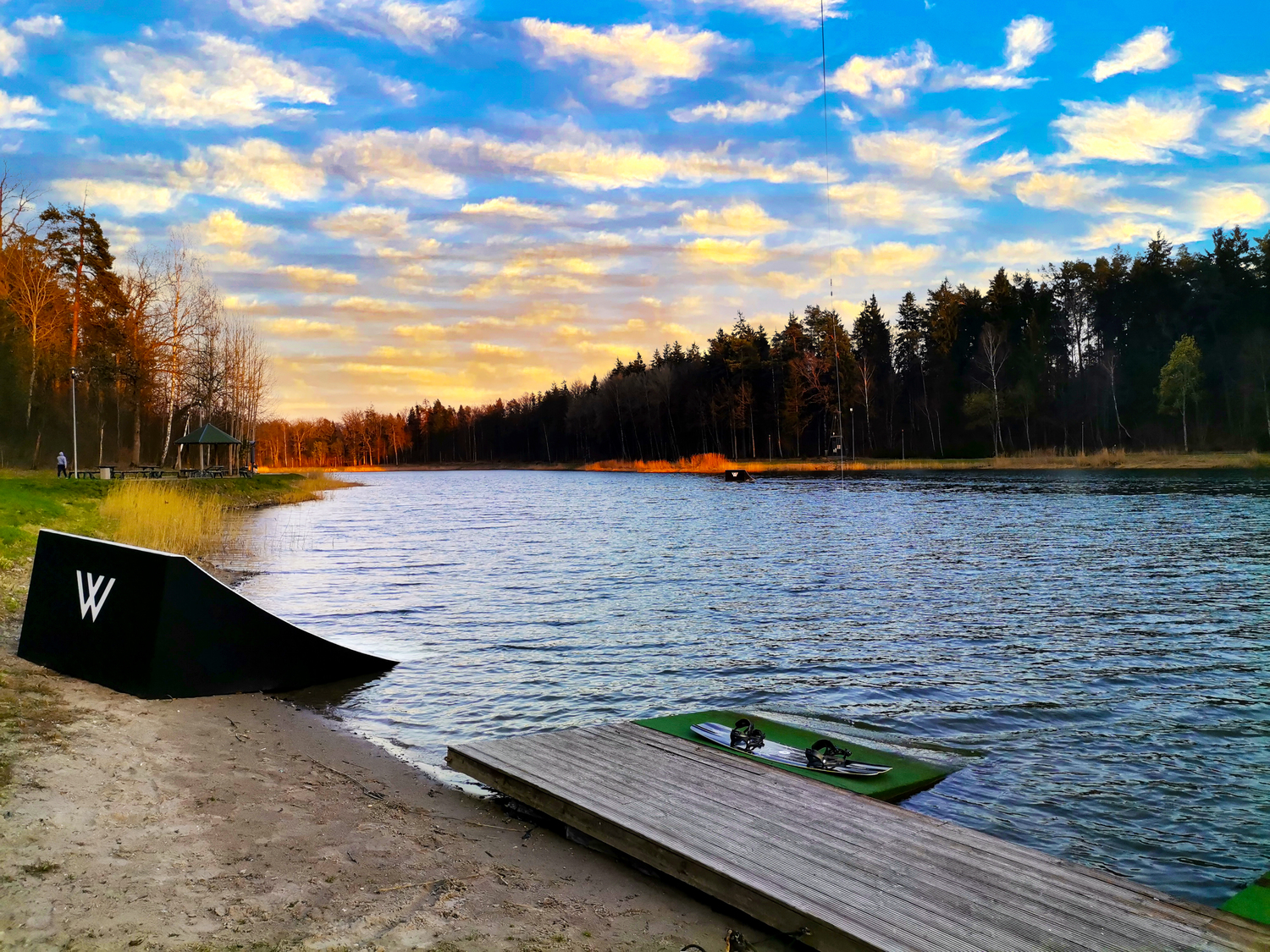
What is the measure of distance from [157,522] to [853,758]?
21.7m

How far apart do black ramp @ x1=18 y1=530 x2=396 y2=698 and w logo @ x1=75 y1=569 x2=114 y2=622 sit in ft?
0.04

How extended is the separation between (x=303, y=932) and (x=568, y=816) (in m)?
1.81

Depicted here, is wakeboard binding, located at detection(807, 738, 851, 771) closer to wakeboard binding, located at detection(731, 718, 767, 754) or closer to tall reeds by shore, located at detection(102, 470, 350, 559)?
wakeboard binding, located at detection(731, 718, 767, 754)

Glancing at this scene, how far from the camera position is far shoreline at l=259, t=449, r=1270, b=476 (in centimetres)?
5853

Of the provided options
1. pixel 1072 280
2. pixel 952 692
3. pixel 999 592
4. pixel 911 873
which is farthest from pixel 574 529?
pixel 1072 280

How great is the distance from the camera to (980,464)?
75.4m

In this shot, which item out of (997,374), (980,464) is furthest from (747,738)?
(997,374)

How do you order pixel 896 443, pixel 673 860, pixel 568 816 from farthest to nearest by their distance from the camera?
pixel 896 443
pixel 568 816
pixel 673 860

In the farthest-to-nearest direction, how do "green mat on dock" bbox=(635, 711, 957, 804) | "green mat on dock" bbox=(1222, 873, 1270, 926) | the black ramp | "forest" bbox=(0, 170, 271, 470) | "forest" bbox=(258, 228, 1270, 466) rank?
"forest" bbox=(258, 228, 1270, 466)
"forest" bbox=(0, 170, 271, 470)
the black ramp
"green mat on dock" bbox=(635, 711, 957, 804)
"green mat on dock" bbox=(1222, 873, 1270, 926)

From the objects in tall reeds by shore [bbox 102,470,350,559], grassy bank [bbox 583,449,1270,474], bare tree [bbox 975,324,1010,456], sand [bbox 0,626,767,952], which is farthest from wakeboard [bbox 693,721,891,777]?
bare tree [bbox 975,324,1010,456]

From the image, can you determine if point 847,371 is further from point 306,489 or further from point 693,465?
point 306,489

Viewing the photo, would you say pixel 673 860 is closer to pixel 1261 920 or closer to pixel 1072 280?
pixel 1261 920

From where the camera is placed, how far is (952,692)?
32.2 ft

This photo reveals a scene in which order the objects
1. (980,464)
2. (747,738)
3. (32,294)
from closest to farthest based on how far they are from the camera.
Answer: (747,738)
(32,294)
(980,464)
